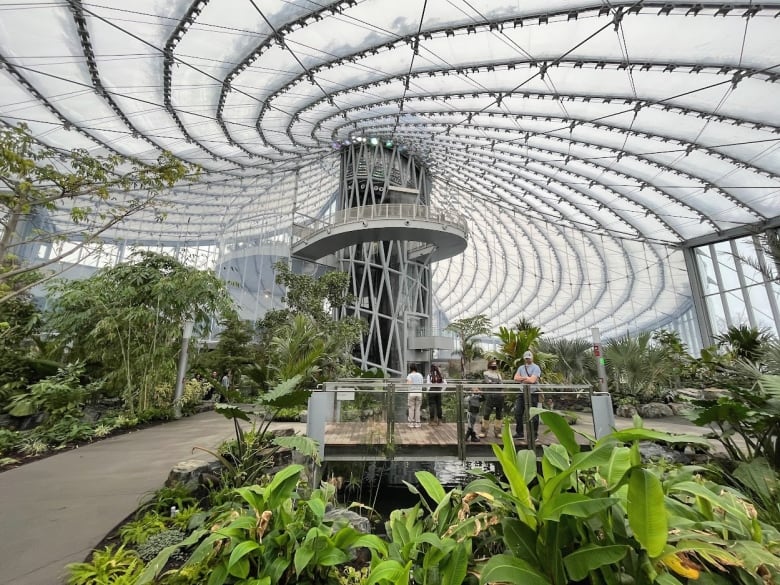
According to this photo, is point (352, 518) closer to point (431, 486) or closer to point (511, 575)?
point (431, 486)

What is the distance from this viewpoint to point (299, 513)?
316 cm

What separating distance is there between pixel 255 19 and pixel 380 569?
13560 millimetres

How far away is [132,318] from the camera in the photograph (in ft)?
32.3

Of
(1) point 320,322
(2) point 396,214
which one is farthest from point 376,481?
(2) point 396,214

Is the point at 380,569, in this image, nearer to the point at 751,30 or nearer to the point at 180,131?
the point at 751,30

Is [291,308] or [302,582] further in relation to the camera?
[291,308]

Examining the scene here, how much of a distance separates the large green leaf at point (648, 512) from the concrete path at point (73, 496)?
4.64 metres

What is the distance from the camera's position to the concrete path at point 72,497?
11.2 ft

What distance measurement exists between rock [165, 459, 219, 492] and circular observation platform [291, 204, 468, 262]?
16.4 metres

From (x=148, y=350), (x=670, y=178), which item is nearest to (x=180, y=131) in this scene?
(x=148, y=350)

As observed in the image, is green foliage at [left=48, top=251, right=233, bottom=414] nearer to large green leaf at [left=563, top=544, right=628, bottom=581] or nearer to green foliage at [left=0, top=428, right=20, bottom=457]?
green foliage at [left=0, top=428, right=20, bottom=457]

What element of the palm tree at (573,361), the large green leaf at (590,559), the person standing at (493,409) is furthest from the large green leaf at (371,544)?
the palm tree at (573,361)

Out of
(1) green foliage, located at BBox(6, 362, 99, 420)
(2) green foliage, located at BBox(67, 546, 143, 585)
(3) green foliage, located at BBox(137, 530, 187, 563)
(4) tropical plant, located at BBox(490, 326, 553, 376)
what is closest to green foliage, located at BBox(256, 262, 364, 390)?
(1) green foliage, located at BBox(6, 362, 99, 420)

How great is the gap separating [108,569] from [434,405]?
195 inches
